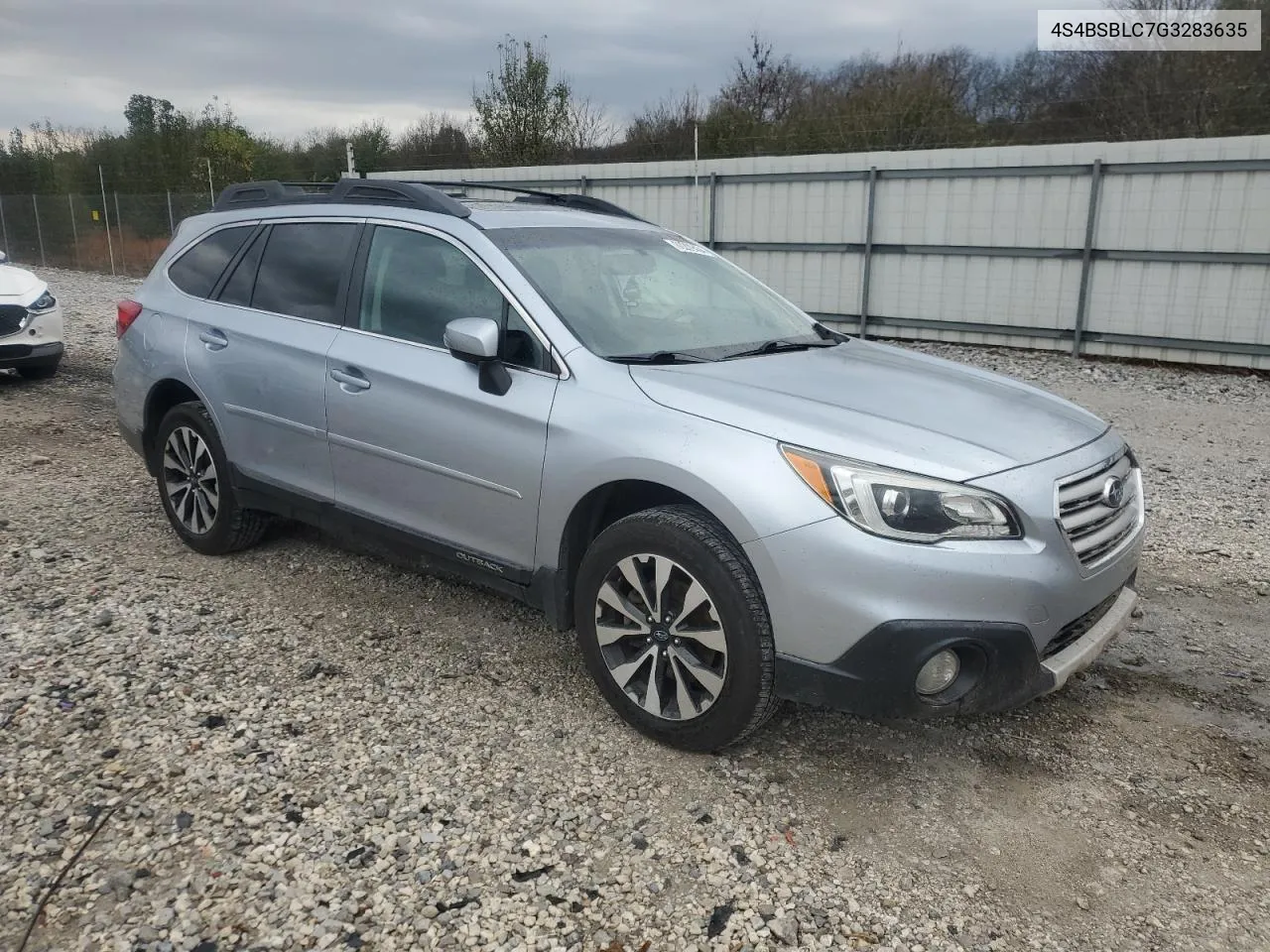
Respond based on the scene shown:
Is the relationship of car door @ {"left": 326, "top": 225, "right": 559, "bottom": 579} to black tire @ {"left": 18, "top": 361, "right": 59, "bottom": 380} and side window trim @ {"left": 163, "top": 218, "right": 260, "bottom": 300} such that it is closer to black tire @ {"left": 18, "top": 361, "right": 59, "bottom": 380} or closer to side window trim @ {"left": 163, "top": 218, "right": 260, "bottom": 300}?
side window trim @ {"left": 163, "top": 218, "right": 260, "bottom": 300}

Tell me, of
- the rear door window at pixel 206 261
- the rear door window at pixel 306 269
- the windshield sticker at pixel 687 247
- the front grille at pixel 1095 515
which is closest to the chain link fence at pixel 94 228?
the rear door window at pixel 206 261

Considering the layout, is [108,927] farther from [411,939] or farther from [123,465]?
[123,465]

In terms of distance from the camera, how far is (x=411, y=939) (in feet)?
7.64

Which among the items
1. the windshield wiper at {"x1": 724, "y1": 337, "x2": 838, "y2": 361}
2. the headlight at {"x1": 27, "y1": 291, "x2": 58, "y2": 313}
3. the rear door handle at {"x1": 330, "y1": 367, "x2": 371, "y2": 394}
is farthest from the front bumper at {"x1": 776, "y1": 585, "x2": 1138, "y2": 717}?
the headlight at {"x1": 27, "y1": 291, "x2": 58, "y2": 313}

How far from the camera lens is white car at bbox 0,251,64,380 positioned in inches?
347

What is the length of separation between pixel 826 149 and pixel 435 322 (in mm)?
13580

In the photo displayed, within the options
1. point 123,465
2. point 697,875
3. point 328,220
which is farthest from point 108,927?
point 123,465

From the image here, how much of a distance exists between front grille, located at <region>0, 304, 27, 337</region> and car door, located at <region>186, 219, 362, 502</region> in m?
5.53

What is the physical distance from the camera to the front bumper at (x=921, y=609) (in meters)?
2.60

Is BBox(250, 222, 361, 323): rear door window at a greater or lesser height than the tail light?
greater

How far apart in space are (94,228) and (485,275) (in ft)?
86.4

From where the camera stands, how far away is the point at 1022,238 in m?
11.7

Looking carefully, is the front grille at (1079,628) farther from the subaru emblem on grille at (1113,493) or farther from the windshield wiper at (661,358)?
the windshield wiper at (661,358)

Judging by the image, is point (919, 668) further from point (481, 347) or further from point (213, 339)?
point (213, 339)
